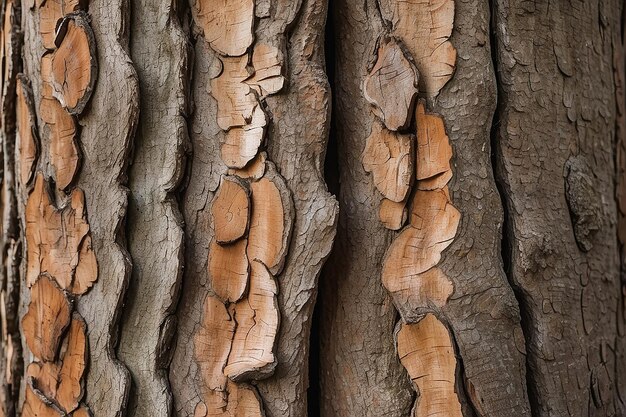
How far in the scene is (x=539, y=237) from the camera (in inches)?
37.2

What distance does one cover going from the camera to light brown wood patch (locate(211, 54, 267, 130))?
927 mm

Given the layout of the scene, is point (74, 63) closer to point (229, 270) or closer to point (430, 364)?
point (229, 270)

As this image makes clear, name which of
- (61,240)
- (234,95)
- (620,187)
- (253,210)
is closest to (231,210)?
(253,210)

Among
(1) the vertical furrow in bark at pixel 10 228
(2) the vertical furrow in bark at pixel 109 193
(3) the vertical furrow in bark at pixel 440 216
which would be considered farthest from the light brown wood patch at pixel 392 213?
(1) the vertical furrow in bark at pixel 10 228

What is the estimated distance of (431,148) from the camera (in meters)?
0.91

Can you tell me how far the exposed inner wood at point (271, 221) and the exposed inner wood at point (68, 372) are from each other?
27 cm

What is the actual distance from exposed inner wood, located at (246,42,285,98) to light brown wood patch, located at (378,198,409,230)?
0.21 meters

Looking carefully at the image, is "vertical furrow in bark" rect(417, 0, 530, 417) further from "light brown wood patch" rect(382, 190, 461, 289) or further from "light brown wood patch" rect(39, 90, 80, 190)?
"light brown wood patch" rect(39, 90, 80, 190)

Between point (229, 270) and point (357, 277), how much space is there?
0.57ft

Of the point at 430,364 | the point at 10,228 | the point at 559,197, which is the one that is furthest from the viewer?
the point at 10,228

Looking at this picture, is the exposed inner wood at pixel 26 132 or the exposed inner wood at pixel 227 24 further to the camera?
the exposed inner wood at pixel 26 132

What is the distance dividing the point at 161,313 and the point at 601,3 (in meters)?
0.83

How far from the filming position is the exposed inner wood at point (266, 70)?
36.1 inches

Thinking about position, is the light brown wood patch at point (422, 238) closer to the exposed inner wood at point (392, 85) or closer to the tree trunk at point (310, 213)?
the tree trunk at point (310, 213)
